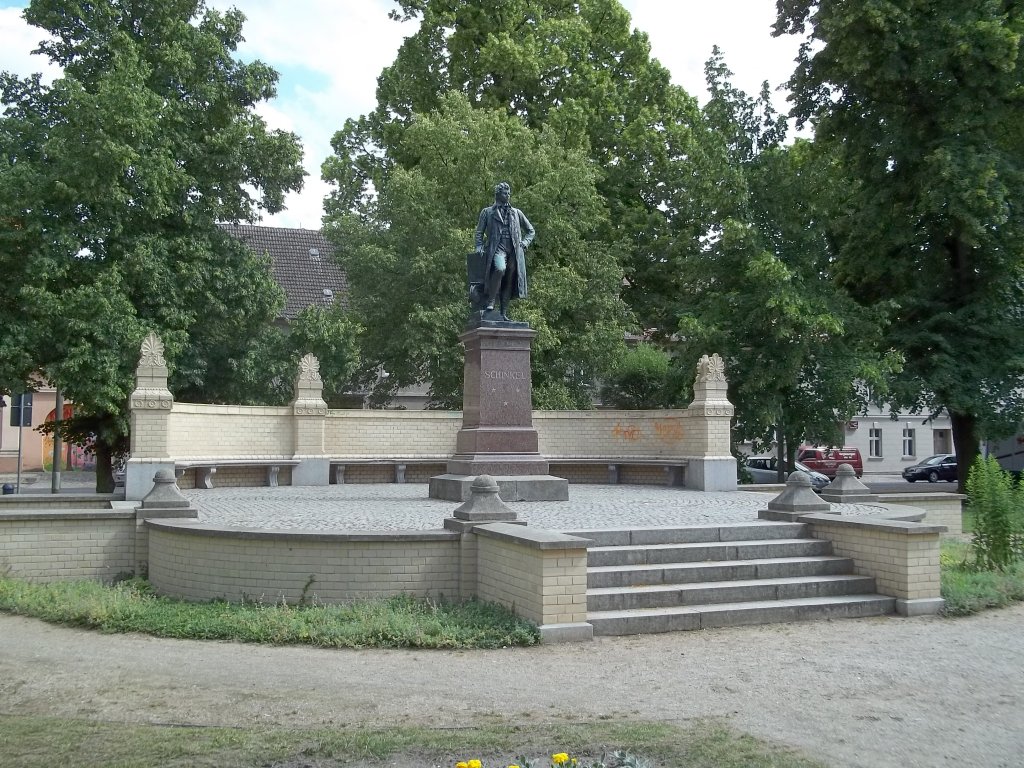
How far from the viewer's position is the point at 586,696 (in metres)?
6.86

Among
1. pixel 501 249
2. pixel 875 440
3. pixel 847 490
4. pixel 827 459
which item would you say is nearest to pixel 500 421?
pixel 501 249

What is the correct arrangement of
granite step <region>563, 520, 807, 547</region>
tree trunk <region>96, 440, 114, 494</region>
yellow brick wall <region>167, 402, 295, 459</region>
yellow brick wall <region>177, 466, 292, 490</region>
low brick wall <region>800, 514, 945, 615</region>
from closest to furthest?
low brick wall <region>800, 514, 945, 615</region> → granite step <region>563, 520, 807, 547</region> → yellow brick wall <region>167, 402, 295, 459</region> → yellow brick wall <region>177, 466, 292, 490</region> → tree trunk <region>96, 440, 114, 494</region>

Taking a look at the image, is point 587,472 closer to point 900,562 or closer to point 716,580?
point 716,580

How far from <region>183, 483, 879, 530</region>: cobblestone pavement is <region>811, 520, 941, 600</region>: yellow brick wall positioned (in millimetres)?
1739

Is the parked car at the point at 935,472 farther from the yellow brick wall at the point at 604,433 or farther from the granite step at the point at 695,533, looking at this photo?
the granite step at the point at 695,533

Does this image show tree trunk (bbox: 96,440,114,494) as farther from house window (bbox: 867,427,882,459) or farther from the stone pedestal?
house window (bbox: 867,427,882,459)

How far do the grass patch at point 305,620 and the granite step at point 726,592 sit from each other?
1.02 metres

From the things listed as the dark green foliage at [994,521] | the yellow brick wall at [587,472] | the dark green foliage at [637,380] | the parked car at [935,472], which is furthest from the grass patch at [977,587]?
the parked car at [935,472]

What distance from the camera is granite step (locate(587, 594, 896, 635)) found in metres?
8.92

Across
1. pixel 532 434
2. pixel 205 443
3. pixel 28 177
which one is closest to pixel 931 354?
pixel 532 434

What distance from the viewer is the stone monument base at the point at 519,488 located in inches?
607

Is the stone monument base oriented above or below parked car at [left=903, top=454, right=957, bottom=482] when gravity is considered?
above

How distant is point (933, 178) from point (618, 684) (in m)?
18.8

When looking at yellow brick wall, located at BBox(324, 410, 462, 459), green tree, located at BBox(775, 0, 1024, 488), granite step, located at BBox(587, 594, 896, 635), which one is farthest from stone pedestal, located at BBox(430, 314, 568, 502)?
green tree, located at BBox(775, 0, 1024, 488)
